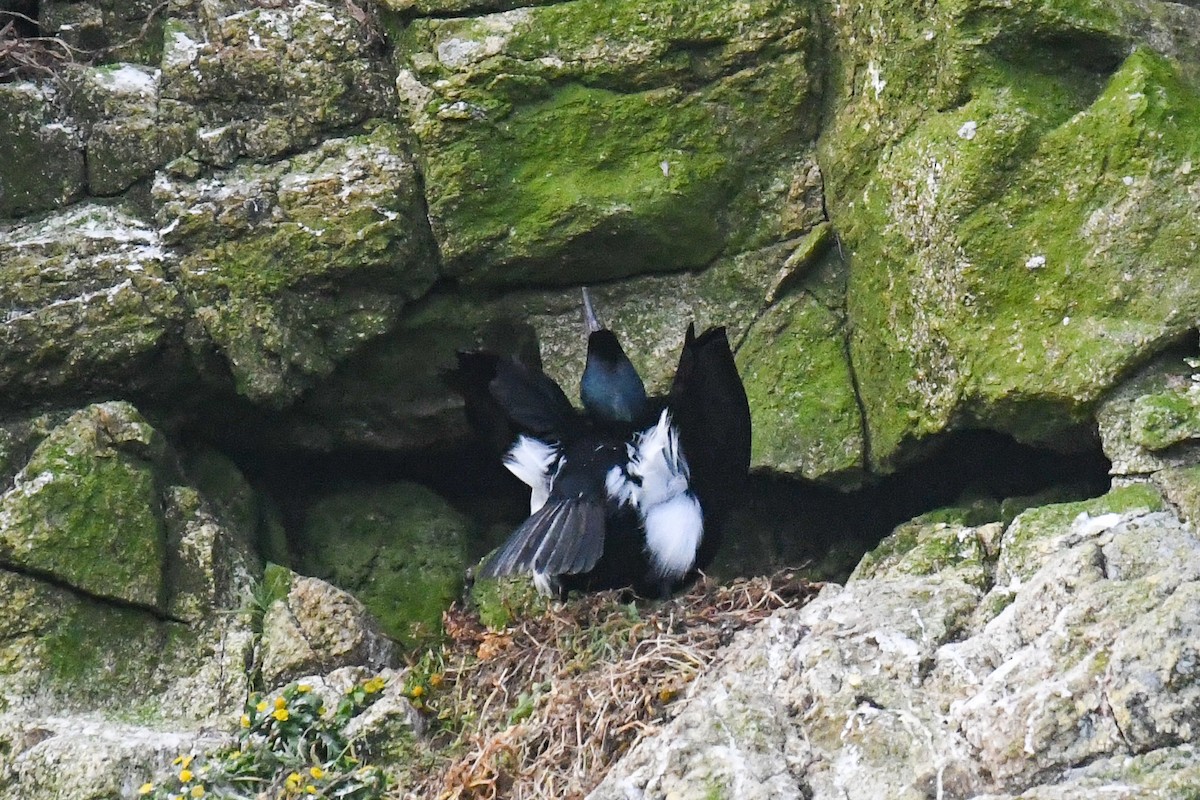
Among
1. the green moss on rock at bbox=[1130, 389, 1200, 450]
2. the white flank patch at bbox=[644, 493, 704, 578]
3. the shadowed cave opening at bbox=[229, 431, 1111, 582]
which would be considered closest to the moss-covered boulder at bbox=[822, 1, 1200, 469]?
the green moss on rock at bbox=[1130, 389, 1200, 450]

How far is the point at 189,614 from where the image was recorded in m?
4.48

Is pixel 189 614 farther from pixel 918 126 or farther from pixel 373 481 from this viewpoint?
pixel 918 126

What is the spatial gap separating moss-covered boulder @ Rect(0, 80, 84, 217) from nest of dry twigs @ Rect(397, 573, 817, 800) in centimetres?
200

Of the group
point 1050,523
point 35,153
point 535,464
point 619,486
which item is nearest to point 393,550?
point 535,464

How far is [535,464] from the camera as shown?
477 centimetres

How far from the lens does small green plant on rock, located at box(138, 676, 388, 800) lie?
3891mm

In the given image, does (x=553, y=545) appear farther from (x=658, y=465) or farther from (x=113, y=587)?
(x=113, y=587)

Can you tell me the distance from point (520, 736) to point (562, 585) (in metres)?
0.87

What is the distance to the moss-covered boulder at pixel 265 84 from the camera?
16.1 feet

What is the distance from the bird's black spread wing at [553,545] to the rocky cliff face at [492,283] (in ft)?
1.75

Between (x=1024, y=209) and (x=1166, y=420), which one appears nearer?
(x=1166, y=420)

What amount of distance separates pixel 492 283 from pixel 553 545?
1284mm

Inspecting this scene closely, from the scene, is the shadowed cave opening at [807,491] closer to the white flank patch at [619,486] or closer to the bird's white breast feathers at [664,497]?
the bird's white breast feathers at [664,497]

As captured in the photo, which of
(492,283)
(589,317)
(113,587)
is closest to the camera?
(113,587)
